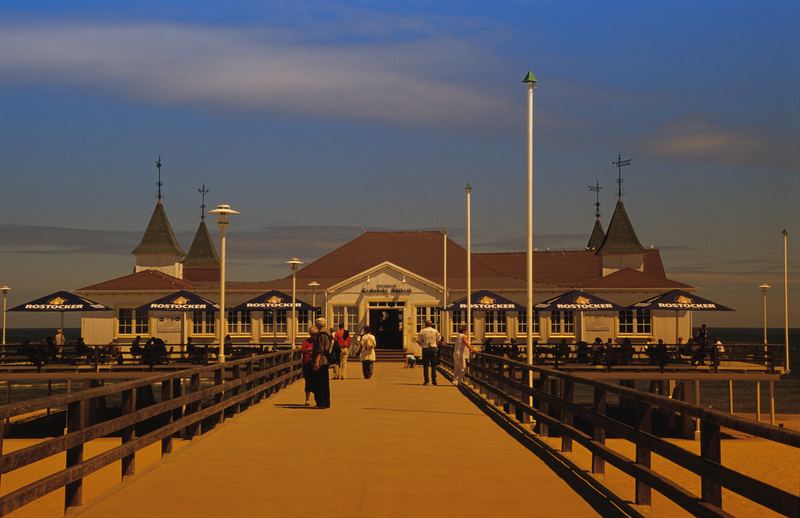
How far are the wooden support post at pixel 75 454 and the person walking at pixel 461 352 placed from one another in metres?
18.5

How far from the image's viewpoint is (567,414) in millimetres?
13164

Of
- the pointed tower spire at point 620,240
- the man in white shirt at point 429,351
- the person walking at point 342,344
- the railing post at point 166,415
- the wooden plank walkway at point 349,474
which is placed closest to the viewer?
the wooden plank walkway at point 349,474

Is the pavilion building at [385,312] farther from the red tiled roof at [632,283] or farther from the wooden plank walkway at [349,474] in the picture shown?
the wooden plank walkway at [349,474]

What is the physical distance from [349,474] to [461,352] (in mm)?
17255

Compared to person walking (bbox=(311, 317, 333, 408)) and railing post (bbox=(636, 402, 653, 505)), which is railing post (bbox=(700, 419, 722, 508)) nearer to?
railing post (bbox=(636, 402, 653, 505))

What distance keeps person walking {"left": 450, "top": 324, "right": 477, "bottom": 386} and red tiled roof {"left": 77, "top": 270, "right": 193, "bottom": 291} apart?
2625 cm

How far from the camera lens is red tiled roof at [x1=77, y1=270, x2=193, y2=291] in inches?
2060

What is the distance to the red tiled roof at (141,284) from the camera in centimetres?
5231

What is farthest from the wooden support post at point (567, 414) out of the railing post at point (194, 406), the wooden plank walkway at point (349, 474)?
the railing post at point (194, 406)

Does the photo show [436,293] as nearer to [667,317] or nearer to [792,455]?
[667,317]

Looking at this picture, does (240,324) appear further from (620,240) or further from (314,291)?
(620,240)

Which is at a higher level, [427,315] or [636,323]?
[427,315]

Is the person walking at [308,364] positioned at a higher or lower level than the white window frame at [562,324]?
lower

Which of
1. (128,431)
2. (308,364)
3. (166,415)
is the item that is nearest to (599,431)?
(128,431)
